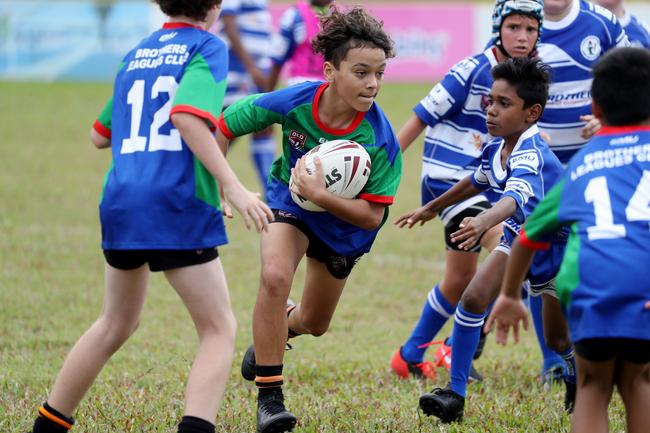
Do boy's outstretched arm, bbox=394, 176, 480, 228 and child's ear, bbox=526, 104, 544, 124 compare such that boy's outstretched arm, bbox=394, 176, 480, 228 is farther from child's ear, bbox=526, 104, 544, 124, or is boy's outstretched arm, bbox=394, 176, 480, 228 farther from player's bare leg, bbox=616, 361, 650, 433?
player's bare leg, bbox=616, 361, 650, 433

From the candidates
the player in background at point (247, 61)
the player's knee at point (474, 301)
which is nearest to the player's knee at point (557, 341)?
the player's knee at point (474, 301)

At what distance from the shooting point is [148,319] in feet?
23.1

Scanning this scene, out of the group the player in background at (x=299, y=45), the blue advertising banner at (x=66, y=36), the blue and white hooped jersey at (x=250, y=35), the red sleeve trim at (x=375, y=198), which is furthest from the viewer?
the blue advertising banner at (x=66, y=36)

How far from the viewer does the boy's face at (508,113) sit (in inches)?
181

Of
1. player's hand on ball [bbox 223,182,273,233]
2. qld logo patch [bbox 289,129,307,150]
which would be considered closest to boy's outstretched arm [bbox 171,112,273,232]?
player's hand on ball [bbox 223,182,273,233]

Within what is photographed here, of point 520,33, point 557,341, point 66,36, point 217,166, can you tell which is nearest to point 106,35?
point 66,36

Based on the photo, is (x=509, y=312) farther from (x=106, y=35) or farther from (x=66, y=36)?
(x=66, y=36)

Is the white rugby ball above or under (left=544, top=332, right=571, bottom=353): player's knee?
above

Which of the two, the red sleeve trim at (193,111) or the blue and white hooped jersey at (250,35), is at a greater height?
the red sleeve trim at (193,111)

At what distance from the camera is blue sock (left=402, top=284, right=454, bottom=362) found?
5801 mm

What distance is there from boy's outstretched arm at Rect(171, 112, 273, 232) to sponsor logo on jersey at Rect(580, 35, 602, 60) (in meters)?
2.58

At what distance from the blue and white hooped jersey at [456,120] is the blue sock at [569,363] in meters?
1.17

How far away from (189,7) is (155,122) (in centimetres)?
47

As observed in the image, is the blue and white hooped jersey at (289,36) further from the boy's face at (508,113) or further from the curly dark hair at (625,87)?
the curly dark hair at (625,87)
